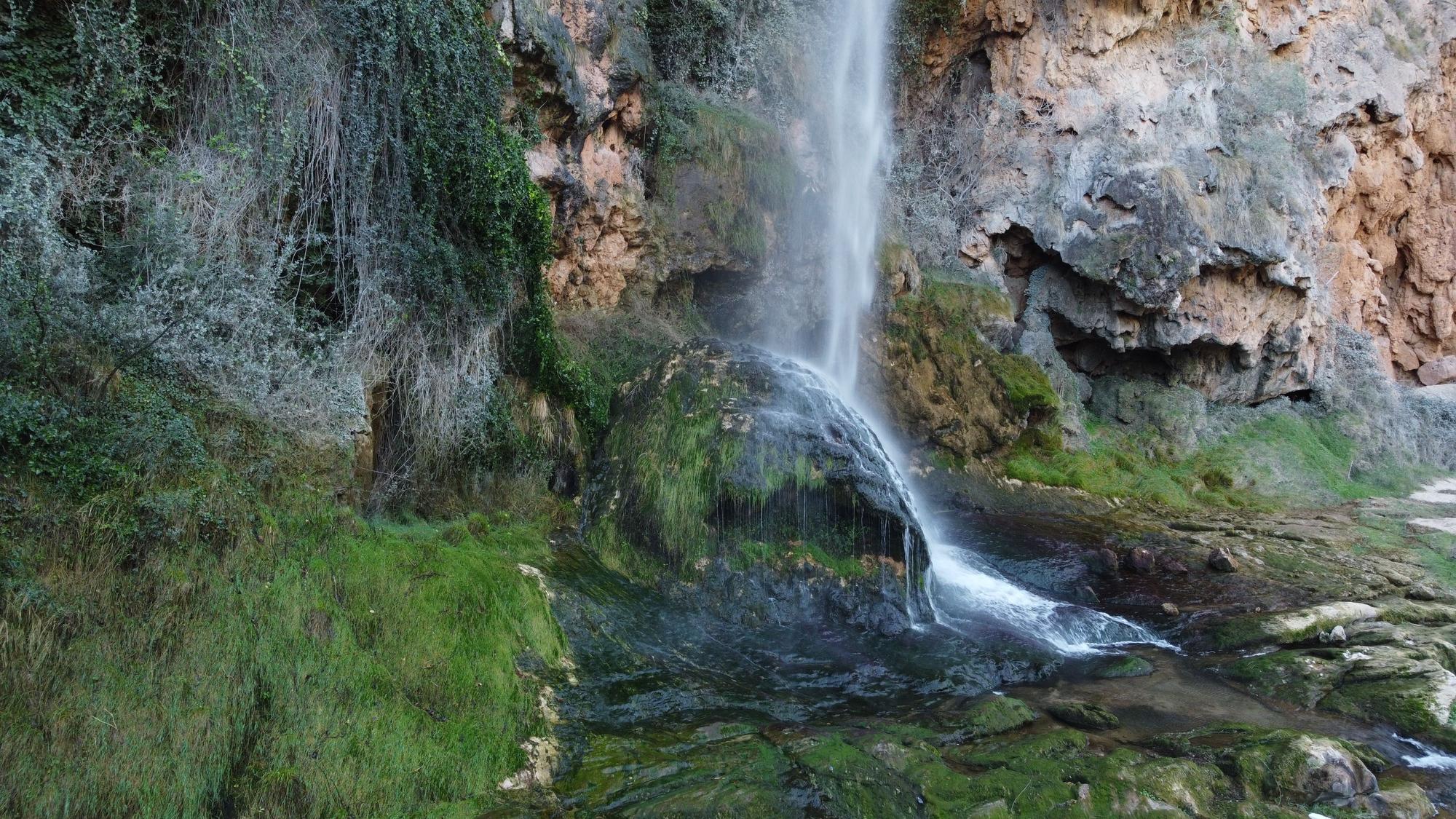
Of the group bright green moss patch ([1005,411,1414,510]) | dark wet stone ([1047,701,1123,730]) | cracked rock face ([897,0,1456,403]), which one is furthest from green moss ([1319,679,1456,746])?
cracked rock face ([897,0,1456,403])

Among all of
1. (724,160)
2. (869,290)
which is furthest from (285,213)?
(869,290)

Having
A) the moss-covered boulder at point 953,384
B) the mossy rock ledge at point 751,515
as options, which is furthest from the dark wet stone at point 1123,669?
the moss-covered boulder at point 953,384

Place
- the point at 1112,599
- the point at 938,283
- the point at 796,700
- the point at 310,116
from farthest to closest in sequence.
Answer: the point at 938,283, the point at 1112,599, the point at 310,116, the point at 796,700

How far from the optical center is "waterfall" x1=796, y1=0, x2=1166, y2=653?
7.61 meters

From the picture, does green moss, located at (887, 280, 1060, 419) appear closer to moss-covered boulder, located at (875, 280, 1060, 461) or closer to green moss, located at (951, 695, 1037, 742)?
moss-covered boulder, located at (875, 280, 1060, 461)

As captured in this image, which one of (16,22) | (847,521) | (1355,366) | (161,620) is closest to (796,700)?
(847,521)

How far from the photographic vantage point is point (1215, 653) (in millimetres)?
7250

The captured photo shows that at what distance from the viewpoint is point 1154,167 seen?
15039 mm

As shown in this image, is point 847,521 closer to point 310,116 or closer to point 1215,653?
point 1215,653

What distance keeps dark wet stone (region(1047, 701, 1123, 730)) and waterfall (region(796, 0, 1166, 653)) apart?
153 cm

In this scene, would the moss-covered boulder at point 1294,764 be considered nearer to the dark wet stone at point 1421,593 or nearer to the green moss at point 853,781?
the green moss at point 853,781

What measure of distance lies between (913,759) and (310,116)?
20.6 feet

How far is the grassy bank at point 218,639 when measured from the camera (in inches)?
131

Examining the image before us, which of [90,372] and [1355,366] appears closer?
[90,372]
